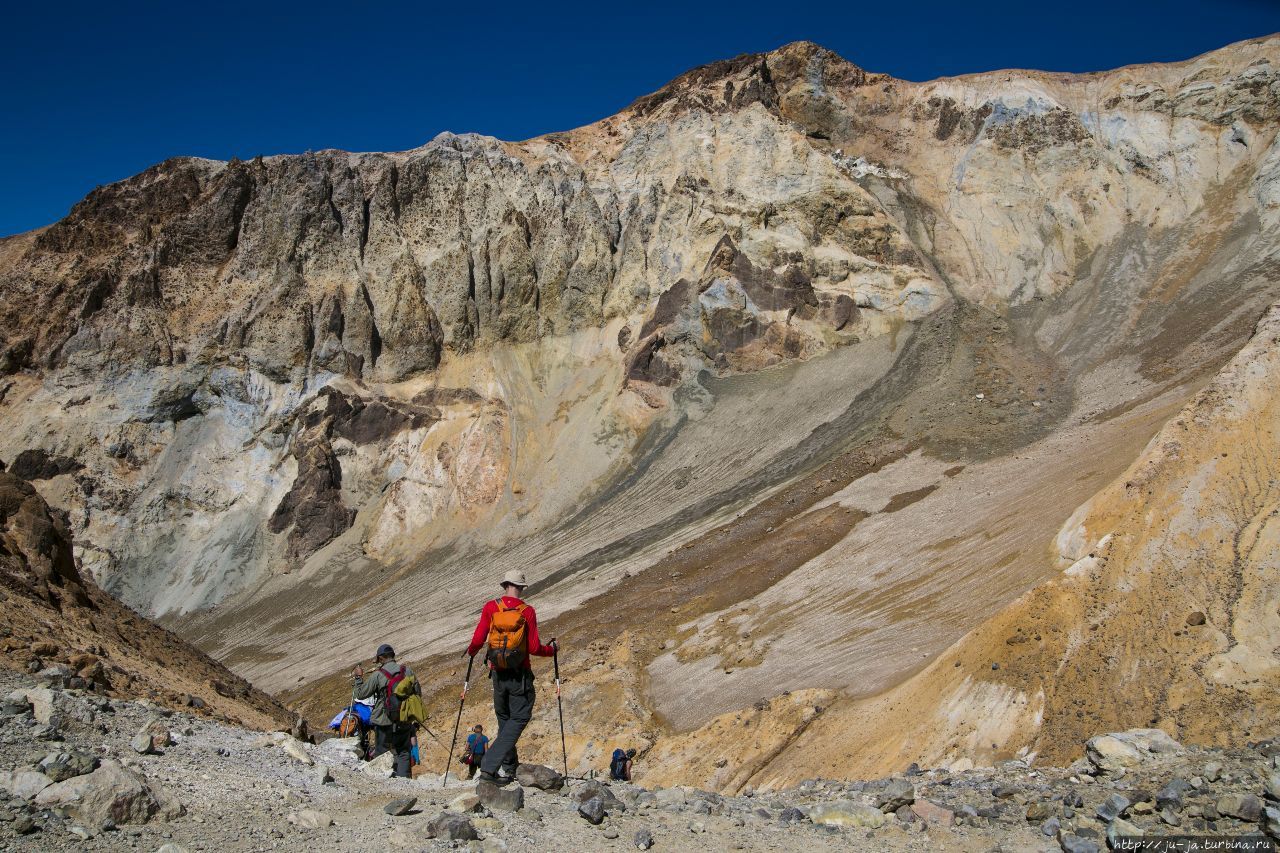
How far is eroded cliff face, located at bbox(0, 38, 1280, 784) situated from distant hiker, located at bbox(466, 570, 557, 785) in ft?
100

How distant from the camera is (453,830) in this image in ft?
20.7

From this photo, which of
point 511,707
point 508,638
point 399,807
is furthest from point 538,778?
point 399,807

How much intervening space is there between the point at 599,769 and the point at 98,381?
65.0 meters

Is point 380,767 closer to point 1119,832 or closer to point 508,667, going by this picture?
point 508,667

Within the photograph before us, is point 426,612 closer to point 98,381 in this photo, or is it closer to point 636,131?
point 98,381

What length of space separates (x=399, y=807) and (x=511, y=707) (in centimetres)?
195

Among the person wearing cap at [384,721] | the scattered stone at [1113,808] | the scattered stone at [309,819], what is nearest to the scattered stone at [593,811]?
the scattered stone at [309,819]

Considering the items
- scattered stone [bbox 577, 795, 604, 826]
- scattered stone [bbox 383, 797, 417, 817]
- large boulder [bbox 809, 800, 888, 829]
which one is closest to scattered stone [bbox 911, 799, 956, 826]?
large boulder [bbox 809, 800, 888, 829]

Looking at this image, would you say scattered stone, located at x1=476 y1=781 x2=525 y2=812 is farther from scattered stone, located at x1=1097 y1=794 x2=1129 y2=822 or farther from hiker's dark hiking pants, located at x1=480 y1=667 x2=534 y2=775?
scattered stone, located at x1=1097 y1=794 x2=1129 y2=822

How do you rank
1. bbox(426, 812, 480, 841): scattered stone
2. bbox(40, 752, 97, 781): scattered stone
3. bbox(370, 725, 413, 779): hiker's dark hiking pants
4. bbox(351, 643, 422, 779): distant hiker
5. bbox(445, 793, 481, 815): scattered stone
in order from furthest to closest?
bbox(370, 725, 413, 779): hiker's dark hiking pants → bbox(351, 643, 422, 779): distant hiker → bbox(445, 793, 481, 815): scattered stone → bbox(426, 812, 480, 841): scattered stone → bbox(40, 752, 97, 781): scattered stone

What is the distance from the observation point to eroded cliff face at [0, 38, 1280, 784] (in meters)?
50.2

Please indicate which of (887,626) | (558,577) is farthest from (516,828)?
(558,577)

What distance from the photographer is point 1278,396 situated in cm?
1578

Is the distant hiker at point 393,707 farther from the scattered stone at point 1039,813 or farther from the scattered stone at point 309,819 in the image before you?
the scattered stone at point 1039,813
